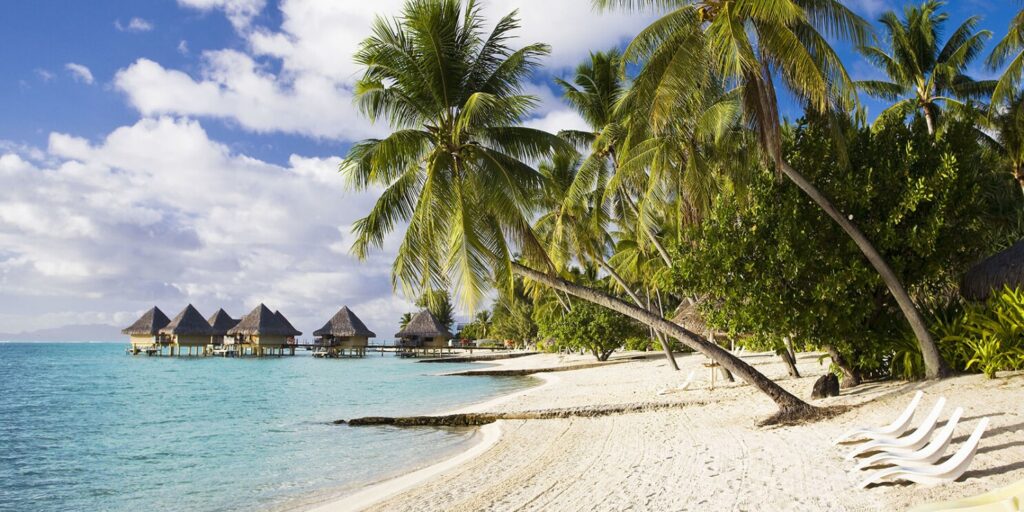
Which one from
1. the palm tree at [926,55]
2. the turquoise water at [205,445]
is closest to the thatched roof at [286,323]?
the turquoise water at [205,445]

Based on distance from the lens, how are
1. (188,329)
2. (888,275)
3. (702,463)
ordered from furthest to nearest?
(188,329) < (888,275) < (702,463)

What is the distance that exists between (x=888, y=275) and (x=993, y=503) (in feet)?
18.1

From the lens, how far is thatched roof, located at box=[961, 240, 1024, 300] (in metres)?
8.71

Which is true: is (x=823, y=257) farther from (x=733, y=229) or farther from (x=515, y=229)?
(x=515, y=229)

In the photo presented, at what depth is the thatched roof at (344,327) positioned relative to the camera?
5447 centimetres

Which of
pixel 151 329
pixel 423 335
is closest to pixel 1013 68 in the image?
pixel 423 335

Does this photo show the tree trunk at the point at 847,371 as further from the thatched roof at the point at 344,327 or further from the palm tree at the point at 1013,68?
the thatched roof at the point at 344,327

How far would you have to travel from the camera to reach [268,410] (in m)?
18.6

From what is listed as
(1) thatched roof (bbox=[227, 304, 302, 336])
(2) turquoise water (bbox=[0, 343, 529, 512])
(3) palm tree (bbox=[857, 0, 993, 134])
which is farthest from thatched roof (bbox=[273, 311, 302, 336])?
(3) palm tree (bbox=[857, 0, 993, 134])

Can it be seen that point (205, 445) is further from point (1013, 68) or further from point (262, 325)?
point (262, 325)

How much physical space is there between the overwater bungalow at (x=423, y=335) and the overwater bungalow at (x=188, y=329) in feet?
57.5

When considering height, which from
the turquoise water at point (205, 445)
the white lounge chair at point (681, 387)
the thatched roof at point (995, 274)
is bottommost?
the turquoise water at point (205, 445)

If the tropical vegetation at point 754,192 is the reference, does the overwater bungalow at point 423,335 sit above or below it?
below

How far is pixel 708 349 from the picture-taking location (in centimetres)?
888
